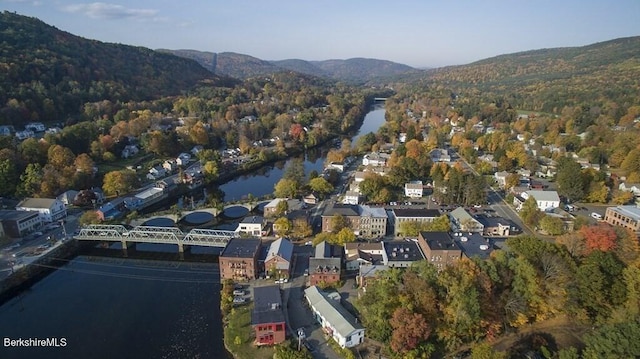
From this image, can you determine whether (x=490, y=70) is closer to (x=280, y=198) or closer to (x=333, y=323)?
(x=280, y=198)

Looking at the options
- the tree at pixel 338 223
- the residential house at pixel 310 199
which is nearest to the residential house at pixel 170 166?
the residential house at pixel 310 199

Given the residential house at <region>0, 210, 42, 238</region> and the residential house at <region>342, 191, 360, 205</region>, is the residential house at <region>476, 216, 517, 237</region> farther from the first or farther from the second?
the residential house at <region>0, 210, 42, 238</region>

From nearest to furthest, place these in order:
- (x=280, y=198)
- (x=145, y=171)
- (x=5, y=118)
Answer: (x=280, y=198), (x=145, y=171), (x=5, y=118)

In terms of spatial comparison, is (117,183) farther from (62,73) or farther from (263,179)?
(62,73)

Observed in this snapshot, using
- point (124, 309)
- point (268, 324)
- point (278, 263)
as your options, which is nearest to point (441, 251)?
point (278, 263)

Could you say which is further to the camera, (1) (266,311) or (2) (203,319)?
(2) (203,319)

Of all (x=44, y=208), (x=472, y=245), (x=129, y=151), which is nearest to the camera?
(x=472, y=245)

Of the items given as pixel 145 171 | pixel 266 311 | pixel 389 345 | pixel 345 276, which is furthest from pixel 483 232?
pixel 145 171

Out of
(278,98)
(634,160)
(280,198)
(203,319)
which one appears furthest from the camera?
(278,98)
